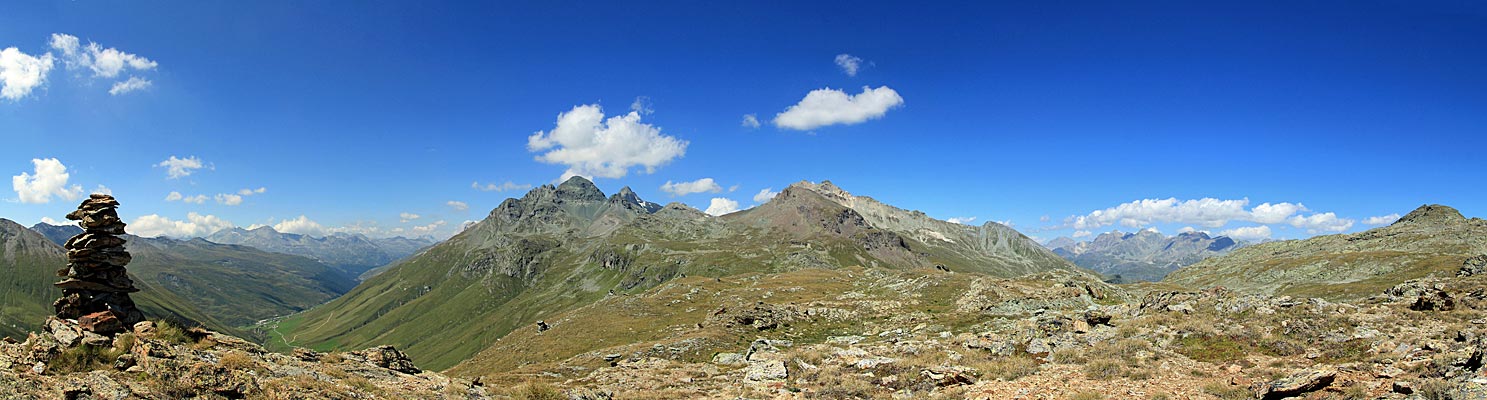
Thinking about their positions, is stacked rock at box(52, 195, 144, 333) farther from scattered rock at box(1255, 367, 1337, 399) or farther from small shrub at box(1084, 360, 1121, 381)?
scattered rock at box(1255, 367, 1337, 399)

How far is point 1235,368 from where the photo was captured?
81.1 feet

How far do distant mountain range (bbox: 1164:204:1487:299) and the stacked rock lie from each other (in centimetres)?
13656

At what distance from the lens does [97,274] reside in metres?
24.4

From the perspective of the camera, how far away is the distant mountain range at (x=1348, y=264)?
106 metres

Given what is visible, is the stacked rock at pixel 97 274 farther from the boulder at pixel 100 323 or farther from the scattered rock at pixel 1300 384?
the scattered rock at pixel 1300 384

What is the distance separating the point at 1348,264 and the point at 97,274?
193 metres

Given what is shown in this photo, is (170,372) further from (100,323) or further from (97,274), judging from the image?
(97,274)

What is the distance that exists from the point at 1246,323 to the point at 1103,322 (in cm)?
809

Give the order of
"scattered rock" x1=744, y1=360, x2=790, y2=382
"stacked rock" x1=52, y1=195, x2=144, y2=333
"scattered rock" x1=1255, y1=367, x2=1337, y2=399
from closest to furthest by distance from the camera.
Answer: "scattered rock" x1=1255, y1=367, x2=1337, y2=399 < "stacked rock" x1=52, y1=195, x2=144, y2=333 < "scattered rock" x1=744, y1=360, x2=790, y2=382

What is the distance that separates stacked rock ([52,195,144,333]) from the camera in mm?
23250

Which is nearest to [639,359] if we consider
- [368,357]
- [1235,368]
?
[368,357]

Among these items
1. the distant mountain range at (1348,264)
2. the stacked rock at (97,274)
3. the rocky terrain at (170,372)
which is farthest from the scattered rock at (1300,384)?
the distant mountain range at (1348,264)

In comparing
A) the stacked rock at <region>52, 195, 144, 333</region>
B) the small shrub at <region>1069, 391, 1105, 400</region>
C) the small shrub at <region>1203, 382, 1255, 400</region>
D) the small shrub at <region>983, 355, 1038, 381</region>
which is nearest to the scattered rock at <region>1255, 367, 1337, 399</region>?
the small shrub at <region>1203, 382, 1255, 400</region>

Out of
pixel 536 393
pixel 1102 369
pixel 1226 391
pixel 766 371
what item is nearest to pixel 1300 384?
pixel 1226 391
